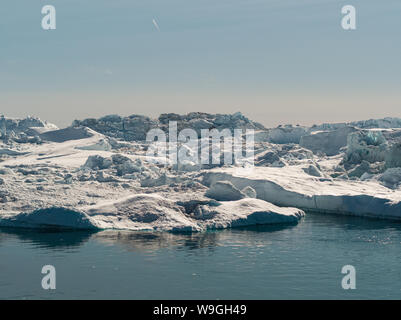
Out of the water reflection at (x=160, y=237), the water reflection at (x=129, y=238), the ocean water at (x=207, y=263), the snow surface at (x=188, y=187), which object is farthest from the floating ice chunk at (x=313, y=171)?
the water reflection at (x=129, y=238)

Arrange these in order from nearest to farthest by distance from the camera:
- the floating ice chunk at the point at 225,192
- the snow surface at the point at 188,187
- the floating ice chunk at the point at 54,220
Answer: the floating ice chunk at the point at 54,220 < the snow surface at the point at 188,187 < the floating ice chunk at the point at 225,192

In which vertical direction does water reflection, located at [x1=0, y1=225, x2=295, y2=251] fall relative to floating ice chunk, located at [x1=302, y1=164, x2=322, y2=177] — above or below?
below
